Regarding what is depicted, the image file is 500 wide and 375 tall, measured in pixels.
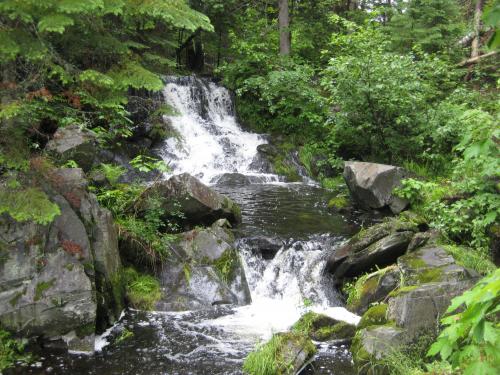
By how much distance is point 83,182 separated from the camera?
727 cm

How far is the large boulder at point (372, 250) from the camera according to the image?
8.12m

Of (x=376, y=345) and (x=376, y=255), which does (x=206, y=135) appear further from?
(x=376, y=345)

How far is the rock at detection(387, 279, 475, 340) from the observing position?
576cm

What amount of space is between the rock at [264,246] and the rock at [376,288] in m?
2.04

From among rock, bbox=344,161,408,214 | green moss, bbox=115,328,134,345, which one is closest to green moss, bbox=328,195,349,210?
rock, bbox=344,161,408,214

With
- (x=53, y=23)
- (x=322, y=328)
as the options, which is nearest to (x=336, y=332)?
(x=322, y=328)

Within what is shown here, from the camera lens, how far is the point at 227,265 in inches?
329

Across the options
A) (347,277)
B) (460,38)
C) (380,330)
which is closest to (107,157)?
(347,277)

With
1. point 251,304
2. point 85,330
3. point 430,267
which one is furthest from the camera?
point 251,304

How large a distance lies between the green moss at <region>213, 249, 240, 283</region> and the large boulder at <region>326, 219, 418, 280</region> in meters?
1.79

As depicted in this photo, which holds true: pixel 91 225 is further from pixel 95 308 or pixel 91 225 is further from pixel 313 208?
pixel 313 208

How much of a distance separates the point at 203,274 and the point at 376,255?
3123mm

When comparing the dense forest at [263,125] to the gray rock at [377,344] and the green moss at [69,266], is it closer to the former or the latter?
the gray rock at [377,344]

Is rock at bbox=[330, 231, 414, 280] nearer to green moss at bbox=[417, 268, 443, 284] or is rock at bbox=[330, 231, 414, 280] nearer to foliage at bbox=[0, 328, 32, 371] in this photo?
green moss at bbox=[417, 268, 443, 284]
